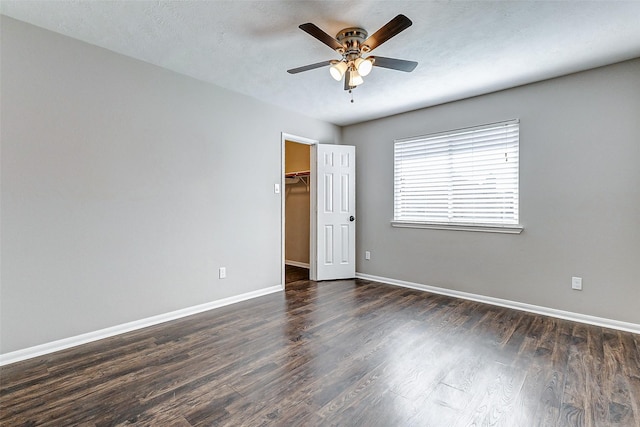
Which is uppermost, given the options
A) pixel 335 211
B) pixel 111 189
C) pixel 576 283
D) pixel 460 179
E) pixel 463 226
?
pixel 460 179

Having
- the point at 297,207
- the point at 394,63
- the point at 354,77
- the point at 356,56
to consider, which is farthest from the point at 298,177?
the point at 394,63

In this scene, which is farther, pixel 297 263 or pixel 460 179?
pixel 297 263

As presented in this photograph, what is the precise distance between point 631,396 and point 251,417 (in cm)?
226

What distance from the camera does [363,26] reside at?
7.39ft

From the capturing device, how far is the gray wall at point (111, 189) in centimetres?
226

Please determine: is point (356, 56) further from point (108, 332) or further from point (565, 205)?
point (108, 332)

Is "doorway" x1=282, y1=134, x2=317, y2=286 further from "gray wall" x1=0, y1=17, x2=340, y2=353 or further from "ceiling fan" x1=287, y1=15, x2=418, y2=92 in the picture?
"ceiling fan" x1=287, y1=15, x2=418, y2=92

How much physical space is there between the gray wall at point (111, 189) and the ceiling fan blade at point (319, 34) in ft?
5.87

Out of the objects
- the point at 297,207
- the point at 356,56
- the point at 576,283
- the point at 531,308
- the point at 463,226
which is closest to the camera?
the point at 356,56

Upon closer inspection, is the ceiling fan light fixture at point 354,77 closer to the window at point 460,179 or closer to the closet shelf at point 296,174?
the window at point 460,179

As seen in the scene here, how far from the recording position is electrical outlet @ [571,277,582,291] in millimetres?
3041

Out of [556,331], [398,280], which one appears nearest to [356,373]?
[556,331]

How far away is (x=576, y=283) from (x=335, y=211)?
9.77ft

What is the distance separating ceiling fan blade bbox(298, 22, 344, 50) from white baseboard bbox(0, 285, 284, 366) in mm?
2861
